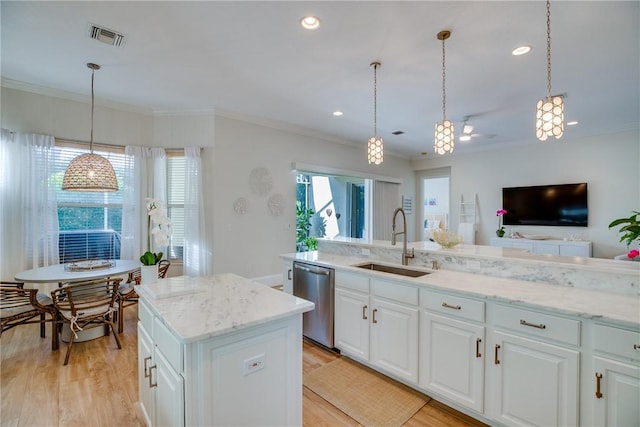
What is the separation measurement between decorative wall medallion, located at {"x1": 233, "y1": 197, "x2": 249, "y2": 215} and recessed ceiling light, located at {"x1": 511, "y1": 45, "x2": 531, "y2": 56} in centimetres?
398

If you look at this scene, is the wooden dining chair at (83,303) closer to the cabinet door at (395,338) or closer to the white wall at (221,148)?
the white wall at (221,148)

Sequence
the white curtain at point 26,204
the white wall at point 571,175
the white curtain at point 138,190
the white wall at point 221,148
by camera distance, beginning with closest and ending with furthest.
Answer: the white curtain at point 26,204 < the white wall at point 221,148 < the white curtain at point 138,190 < the white wall at point 571,175

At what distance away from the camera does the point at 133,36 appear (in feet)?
8.62

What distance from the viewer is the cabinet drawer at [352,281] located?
2.59 metres

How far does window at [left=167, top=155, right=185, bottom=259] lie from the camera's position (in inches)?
185

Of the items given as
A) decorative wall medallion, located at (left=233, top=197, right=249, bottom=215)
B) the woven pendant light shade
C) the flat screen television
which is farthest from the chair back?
the flat screen television

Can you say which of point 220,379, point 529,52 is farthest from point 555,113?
point 220,379

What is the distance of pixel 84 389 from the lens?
2352 millimetres

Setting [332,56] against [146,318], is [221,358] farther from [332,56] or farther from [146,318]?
[332,56]

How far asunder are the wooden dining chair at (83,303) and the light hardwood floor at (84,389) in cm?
20

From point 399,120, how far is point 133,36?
3.88 metres

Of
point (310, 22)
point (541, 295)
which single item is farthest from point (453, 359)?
point (310, 22)

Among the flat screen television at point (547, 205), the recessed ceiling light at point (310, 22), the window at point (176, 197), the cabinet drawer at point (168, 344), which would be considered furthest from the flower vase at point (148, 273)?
the flat screen television at point (547, 205)

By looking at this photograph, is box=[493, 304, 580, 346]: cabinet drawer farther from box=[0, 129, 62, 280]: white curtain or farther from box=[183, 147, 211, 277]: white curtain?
box=[0, 129, 62, 280]: white curtain
